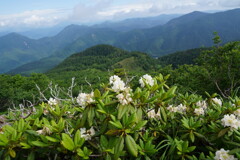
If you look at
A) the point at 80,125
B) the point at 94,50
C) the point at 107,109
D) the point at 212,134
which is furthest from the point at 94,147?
the point at 94,50

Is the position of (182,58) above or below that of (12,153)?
below

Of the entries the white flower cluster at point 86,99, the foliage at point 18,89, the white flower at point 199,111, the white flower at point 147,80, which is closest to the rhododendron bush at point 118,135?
the white flower cluster at point 86,99

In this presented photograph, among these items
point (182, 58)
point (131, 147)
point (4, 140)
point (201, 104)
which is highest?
point (4, 140)

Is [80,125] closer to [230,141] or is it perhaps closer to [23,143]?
[23,143]

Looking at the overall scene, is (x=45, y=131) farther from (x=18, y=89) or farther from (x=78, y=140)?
(x=18, y=89)

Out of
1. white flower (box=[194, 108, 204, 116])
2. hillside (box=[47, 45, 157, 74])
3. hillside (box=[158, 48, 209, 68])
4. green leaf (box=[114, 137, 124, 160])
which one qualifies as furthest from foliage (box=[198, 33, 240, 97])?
A: hillside (box=[158, 48, 209, 68])

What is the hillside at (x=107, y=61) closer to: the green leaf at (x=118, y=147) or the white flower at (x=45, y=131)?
the white flower at (x=45, y=131)

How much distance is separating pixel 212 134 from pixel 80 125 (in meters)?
1.33

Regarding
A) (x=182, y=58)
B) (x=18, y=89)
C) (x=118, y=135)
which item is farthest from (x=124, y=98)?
(x=182, y=58)

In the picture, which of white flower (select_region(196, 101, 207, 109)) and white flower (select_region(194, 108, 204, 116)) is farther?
white flower (select_region(196, 101, 207, 109))

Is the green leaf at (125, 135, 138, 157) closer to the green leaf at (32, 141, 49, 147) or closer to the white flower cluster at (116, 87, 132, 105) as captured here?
the white flower cluster at (116, 87, 132, 105)

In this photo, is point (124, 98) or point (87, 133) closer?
point (124, 98)

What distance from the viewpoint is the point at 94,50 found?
152 metres

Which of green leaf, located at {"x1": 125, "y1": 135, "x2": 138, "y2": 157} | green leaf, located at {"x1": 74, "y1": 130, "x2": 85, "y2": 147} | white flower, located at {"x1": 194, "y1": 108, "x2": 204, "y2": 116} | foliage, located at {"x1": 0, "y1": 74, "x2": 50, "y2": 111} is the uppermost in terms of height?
green leaf, located at {"x1": 74, "y1": 130, "x2": 85, "y2": 147}
